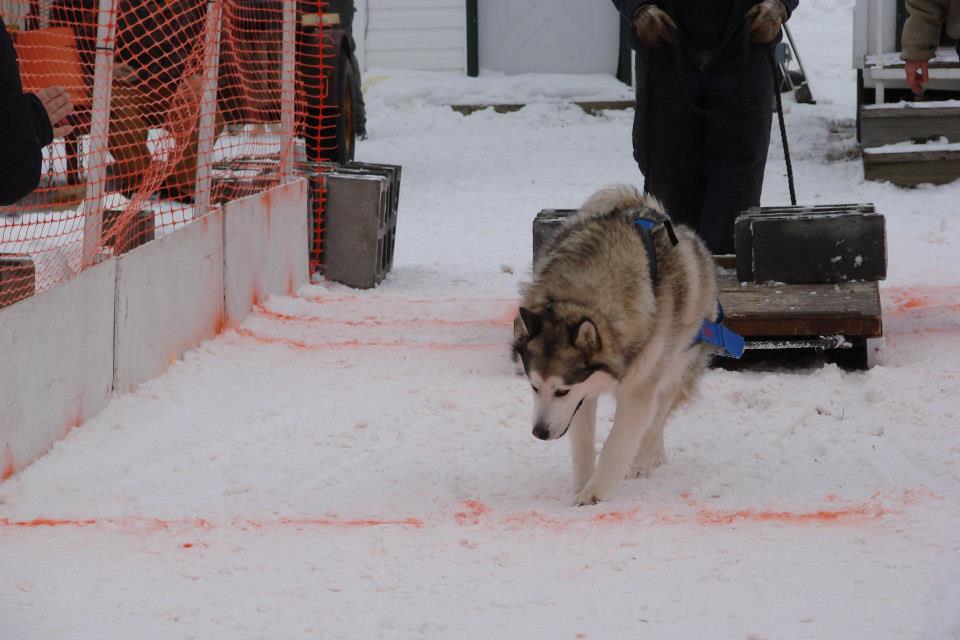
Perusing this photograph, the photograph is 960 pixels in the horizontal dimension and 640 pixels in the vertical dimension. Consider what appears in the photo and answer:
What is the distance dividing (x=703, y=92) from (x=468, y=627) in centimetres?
393

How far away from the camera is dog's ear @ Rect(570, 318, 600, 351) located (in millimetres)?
3691

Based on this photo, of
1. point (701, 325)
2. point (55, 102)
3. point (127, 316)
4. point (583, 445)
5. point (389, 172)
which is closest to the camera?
point (55, 102)

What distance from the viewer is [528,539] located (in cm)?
353

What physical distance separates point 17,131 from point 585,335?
1659 millimetres

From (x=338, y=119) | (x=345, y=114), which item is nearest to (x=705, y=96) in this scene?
(x=338, y=119)

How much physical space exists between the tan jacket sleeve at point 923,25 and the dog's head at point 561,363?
3.28m

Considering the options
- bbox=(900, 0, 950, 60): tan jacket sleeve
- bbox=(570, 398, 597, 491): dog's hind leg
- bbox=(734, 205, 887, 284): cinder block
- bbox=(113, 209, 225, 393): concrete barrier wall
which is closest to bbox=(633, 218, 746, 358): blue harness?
bbox=(570, 398, 597, 491): dog's hind leg

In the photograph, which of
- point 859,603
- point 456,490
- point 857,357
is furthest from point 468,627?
point 857,357

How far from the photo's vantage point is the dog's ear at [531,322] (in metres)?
3.77

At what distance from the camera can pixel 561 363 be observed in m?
3.74

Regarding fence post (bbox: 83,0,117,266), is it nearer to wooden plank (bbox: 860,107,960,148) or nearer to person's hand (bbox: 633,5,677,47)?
person's hand (bbox: 633,5,677,47)

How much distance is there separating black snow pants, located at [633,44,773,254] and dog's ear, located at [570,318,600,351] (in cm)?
274

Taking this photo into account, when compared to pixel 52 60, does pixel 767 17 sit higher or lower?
higher

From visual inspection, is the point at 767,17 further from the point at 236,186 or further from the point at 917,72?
the point at 236,186
